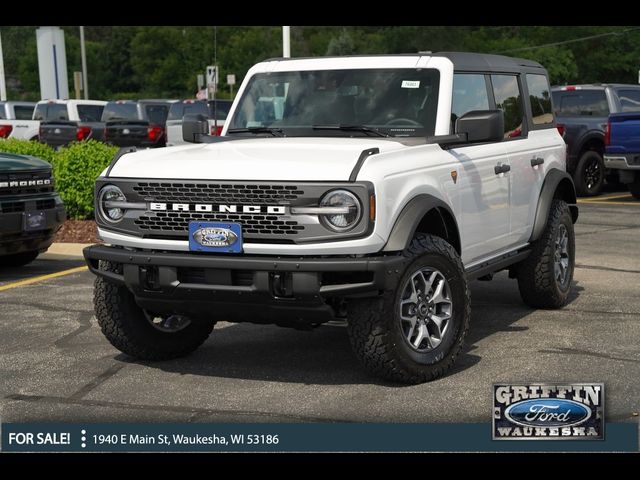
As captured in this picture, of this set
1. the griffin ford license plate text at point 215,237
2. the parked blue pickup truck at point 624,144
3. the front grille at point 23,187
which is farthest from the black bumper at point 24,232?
the parked blue pickup truck at point 624,144

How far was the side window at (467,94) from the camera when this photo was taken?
7031 millimetres

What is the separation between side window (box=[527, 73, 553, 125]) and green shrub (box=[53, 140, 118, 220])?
649 cm

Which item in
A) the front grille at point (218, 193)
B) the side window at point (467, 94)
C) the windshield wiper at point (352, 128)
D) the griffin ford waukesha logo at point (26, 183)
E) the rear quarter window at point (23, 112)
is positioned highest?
the side window at point (467, 94)

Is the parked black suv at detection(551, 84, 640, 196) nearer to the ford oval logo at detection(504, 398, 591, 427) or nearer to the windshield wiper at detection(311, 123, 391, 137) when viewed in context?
the windshield wiper at detection(311, 123, 391, 137)

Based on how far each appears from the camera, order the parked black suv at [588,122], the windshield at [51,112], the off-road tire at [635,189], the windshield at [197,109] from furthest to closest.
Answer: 1. the windshield at [51,112]
2. the windshield at [197,109]
3. the parked black suv at [588,122]
4. the off-road tire at [635,189]

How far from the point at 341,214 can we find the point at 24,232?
5.00m

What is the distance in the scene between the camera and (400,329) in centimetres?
581

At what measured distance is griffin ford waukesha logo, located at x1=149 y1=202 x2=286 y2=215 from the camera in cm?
571

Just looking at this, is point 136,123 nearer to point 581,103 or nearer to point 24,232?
point 581,103

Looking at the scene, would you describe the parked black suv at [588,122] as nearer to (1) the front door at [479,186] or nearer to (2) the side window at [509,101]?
(2) the side window at [509,101]

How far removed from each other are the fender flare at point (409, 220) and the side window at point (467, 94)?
0.96 metres

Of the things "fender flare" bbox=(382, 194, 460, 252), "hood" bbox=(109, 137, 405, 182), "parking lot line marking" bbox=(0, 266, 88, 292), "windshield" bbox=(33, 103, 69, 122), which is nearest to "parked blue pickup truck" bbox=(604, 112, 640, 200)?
"parking lot line marking" bbox=(0, 266, 88, 292)

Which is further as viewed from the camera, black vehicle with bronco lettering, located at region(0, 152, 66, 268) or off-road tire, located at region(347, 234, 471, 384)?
black vehicle with bronco lettering, located at region(0, 152, 66, 268)

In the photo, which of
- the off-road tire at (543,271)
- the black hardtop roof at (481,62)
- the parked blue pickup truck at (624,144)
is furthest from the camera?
the parked blue pickup truck at (624,144)
